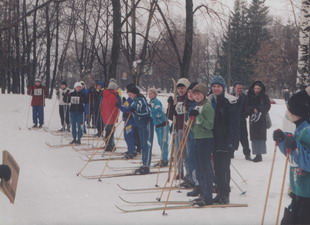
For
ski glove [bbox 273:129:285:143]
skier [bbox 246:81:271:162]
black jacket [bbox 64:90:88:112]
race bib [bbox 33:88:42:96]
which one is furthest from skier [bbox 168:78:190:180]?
race bib [bbox 33:88:42:96]

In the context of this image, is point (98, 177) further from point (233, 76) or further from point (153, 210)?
point (233, 76)

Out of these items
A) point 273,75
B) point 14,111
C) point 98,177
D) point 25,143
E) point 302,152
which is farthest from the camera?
point 273,75

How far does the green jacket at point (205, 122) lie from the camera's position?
553 cm

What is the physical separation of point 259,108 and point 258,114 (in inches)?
5.5

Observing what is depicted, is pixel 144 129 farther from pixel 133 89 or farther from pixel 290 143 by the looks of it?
pixel 290 143

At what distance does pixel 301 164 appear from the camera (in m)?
3.73

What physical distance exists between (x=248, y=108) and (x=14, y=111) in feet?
40.3

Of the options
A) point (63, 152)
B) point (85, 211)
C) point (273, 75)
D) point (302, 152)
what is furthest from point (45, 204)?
point (273, 75)

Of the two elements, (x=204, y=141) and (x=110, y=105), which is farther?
(x=110, y=105)

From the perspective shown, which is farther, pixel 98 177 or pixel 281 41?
pixel 281 41

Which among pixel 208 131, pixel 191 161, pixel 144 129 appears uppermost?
pixel 208 131

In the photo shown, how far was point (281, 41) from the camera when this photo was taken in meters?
46.5

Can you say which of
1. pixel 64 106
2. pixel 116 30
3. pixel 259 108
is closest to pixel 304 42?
pixel 259 108

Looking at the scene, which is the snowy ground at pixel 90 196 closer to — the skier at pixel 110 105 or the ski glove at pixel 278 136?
the skier at pixel 110 105
